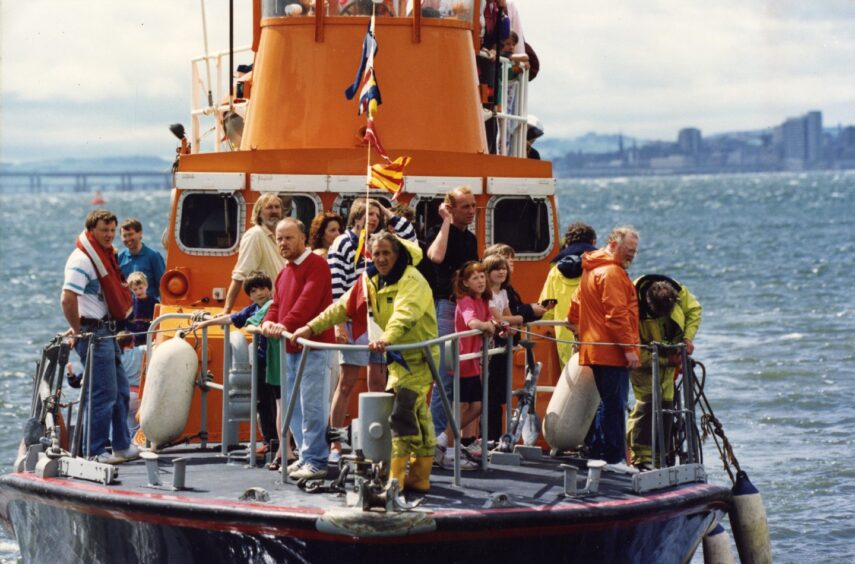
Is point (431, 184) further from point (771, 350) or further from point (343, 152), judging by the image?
point (771, 350)

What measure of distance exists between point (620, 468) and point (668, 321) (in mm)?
1160

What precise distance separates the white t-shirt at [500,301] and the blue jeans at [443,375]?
12.3 inches

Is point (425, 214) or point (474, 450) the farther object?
point (425, 214)

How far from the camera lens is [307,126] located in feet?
42.0

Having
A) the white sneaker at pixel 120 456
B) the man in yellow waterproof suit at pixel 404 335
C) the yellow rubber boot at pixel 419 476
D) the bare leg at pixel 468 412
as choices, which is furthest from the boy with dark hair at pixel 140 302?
the yellow rubber boot at pixel 419 476

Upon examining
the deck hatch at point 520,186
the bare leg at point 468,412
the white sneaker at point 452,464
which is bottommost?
the white sneaker at point 452,464

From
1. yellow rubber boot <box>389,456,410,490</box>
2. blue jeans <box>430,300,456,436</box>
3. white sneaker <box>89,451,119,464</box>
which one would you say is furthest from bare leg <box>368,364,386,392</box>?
white sneaker <box>89,451,119,464</box>

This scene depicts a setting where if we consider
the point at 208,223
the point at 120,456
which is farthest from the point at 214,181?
the point at 120,456

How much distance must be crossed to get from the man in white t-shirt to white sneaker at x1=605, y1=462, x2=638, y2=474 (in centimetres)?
326

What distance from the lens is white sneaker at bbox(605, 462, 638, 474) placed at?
34.9 ft

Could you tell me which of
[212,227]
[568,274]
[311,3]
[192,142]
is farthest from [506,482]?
[192,142]

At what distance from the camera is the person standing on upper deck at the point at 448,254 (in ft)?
34.0

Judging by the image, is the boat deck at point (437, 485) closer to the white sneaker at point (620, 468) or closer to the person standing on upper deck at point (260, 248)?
the white sneaker at point (620, 468)

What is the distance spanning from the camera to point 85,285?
36.3 ft
